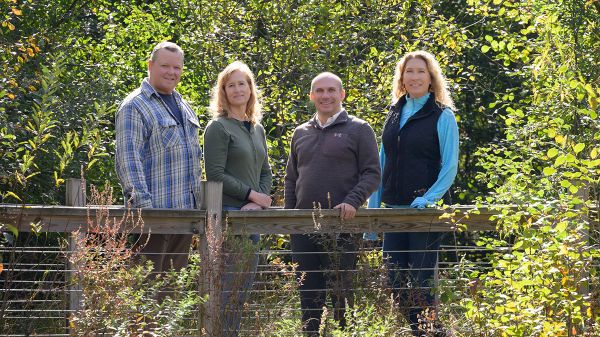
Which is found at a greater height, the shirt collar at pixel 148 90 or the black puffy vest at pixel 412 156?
the shirt collar at pixel 148 90

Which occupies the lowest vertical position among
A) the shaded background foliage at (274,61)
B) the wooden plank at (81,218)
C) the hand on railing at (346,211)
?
the wooden plank at (81,218)

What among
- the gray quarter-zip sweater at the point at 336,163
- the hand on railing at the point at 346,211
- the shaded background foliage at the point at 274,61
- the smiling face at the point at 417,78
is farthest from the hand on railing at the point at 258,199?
the shaded background foliage at the point at 274,61

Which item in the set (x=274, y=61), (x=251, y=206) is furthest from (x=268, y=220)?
(x=274, y=61)

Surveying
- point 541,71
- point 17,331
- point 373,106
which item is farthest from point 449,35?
point 17,331

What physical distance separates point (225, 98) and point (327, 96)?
0.64m

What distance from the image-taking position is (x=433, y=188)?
20.8ft

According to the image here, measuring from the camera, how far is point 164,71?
6.38 m

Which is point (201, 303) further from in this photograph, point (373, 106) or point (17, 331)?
point (373, 106)

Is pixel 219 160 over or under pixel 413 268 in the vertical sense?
over

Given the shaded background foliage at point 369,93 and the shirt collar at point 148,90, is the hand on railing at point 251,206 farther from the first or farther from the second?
the shaded background foliage at point 369,93

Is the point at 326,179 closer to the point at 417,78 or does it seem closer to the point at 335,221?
the point at 335,221

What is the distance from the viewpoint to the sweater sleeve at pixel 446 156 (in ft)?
20.7

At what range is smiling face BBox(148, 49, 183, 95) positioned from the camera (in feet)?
20.9

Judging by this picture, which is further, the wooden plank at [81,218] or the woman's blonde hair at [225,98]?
the woman's blonde hair at [225,98]
